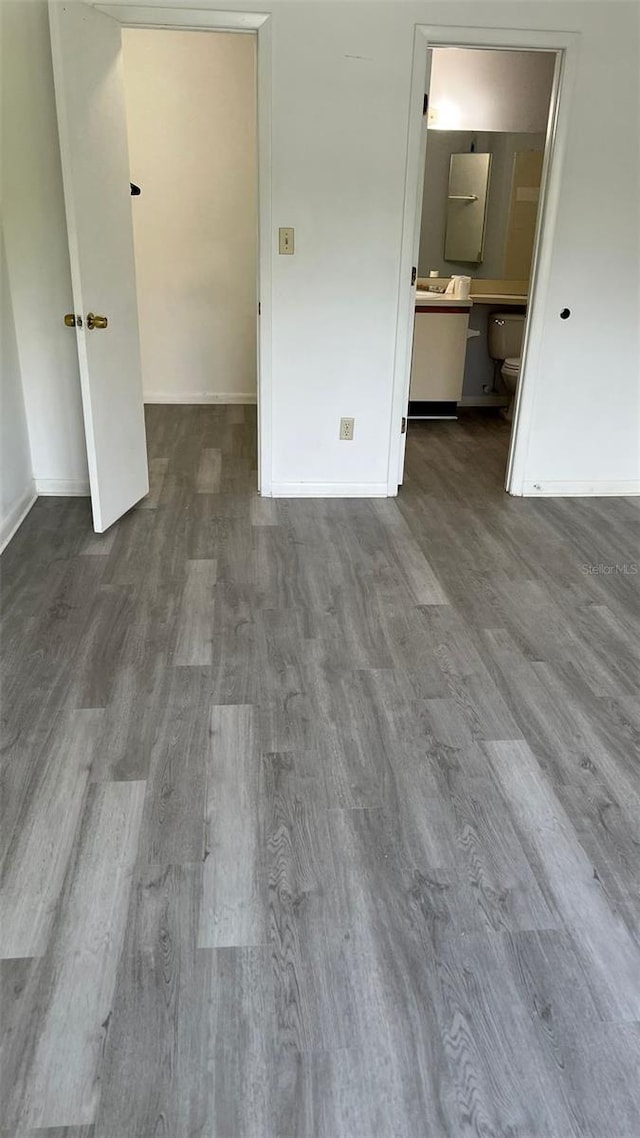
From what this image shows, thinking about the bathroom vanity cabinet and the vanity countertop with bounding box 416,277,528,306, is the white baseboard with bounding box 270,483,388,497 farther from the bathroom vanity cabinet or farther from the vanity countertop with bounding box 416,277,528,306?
the vanity countertop with bounding box 416,277,528,306

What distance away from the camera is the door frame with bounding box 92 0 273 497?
10.2ft

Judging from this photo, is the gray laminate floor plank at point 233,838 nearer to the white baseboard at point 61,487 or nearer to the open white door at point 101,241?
the open white door at point 101,241

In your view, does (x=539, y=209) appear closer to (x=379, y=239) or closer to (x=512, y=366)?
(x=379, y=239)

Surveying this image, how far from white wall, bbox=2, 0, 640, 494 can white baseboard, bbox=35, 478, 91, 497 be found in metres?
0.26

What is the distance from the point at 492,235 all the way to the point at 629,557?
313cm

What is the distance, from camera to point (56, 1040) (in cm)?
134

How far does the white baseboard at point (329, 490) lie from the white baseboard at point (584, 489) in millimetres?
777

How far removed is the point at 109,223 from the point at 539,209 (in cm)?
192

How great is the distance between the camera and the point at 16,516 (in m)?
3.48

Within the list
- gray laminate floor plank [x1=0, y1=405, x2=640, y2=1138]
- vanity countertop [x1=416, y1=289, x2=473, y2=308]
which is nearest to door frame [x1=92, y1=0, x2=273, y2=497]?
gray laminate floor plank [x1=0, y1=405, x2=640, y2=1138]

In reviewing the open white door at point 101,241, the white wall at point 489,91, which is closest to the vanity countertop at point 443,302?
the white wall at point 489,91

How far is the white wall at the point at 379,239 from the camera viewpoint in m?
3.22

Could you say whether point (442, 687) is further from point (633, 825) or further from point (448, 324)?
point (448, 324)

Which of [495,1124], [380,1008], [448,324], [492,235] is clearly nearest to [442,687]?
[380,1008]
